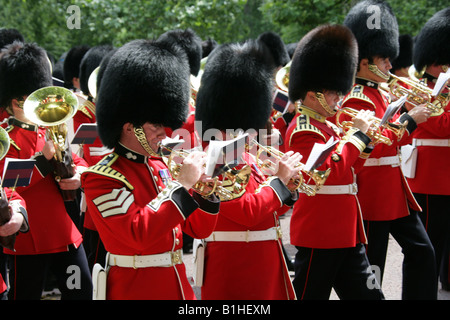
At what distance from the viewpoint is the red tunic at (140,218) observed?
242 centimetres

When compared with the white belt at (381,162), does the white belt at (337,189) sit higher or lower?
higher

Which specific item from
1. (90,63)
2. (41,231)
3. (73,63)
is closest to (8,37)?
(90,63)

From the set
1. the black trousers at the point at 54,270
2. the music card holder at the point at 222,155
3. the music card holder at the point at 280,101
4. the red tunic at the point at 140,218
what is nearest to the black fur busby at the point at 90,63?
the music card holder at the point at 280,101

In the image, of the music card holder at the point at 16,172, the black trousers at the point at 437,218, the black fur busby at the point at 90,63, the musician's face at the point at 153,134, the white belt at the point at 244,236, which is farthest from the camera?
the black fur busby at the point at 90,63

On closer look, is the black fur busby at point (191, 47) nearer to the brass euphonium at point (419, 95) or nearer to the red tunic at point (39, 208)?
the brass euphonium at point (419, 95)

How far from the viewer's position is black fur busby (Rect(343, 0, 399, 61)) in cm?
459

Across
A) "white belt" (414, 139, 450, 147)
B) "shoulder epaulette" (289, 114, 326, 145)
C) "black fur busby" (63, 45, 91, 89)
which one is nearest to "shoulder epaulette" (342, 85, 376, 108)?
"shoulder epaulette" (289, 114, 326, 145)

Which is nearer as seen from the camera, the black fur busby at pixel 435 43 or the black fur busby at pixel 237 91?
the black fur busby at pixel 237 91

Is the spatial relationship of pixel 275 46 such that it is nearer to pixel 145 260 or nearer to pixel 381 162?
pixel 381 162

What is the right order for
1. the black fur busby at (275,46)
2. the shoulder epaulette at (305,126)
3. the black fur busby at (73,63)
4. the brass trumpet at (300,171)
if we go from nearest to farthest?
the brass trumpet at (300,171)
the shoulder epaulette at (305,126)
the black fur busby at (275,46)
the black fur busby at (73,63)

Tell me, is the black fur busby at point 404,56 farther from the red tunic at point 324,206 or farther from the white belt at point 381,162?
the red tunic at point 324,206

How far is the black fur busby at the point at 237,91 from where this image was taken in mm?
3152

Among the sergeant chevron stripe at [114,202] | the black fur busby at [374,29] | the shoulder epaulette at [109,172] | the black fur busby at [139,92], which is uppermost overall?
the black fur busby at [139,92]
